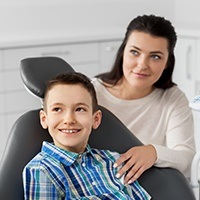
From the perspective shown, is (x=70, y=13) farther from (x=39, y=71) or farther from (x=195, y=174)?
(x=195, y=174)

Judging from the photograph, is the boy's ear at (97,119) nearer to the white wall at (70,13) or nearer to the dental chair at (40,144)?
the dental chair at (40,144)

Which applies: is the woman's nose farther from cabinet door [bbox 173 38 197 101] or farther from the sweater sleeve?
cabinet door [bbox 173 38 197 101]

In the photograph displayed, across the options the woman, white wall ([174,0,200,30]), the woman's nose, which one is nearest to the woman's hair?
the woman

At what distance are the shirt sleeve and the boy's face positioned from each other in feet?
0.45

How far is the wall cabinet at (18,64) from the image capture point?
3.31 meters

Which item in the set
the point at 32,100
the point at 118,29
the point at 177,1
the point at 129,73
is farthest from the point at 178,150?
the point at 177,1

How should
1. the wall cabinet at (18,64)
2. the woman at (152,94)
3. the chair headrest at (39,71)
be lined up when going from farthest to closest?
the wall cabinet at (18,64) → the woman at (152,94) → the chair headrest at (39,71)

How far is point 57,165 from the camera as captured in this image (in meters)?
1.49

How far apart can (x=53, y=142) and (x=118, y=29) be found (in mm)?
2367

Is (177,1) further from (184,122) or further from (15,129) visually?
(15,129)

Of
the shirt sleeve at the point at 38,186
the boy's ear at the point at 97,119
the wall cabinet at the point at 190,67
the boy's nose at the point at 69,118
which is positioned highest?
the boy's nose at the point at 69,118

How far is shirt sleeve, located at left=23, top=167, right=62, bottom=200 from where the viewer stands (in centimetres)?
144

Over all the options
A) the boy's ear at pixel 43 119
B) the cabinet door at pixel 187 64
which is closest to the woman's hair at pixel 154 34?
the boy's ear at pixel 43 119

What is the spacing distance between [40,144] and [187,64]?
212 cm
